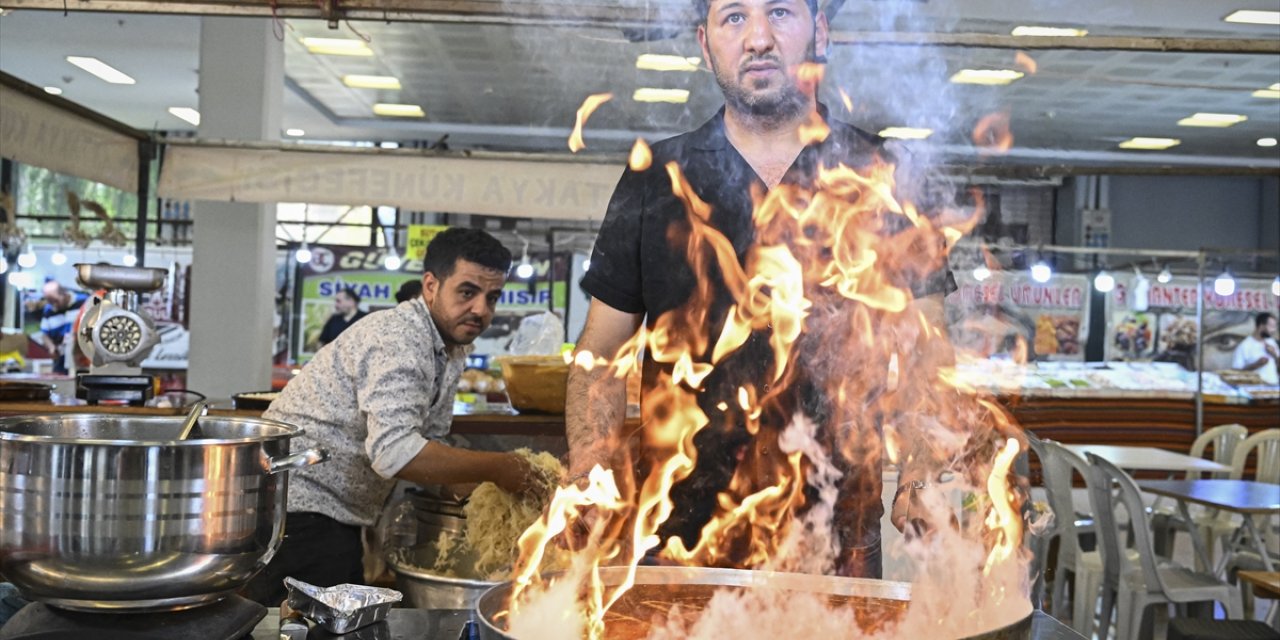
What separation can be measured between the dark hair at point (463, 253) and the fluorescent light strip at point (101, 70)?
10.5m

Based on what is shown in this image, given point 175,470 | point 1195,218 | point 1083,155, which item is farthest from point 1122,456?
point 1195,218

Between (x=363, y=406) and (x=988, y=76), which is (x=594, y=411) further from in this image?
(x=988, y=76)

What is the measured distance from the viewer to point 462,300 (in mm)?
3379

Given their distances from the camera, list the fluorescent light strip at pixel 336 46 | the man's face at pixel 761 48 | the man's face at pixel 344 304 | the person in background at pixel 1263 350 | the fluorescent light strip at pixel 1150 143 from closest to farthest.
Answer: the man's face at pixel 761 48, the fluorescent light strip at pixel 336 46, the man's face at pixel 344 304, the person in background at pixel 1263 350, the fluorescent light strip at pixel 1150 143

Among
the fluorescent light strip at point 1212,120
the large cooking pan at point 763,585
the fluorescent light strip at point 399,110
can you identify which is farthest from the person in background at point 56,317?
the large cooking pan at point 763,585

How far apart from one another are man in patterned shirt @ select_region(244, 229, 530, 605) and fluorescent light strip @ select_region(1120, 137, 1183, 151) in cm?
1325

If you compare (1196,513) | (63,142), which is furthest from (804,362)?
(1196,513)

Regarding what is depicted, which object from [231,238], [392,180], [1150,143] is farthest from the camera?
[1150,143]

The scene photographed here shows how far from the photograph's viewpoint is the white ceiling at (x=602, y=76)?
659 cm

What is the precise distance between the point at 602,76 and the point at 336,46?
13.1ft

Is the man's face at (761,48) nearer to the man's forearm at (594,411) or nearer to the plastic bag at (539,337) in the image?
the man's forearm at (594,411)

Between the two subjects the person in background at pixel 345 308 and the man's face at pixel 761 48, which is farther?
the person in background at pixel 345 308

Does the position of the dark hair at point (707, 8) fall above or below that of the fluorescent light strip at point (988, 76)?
below

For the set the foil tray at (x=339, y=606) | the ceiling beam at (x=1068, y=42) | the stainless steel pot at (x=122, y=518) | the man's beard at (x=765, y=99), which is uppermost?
the ceiling beam at (x=1068, y=42)
